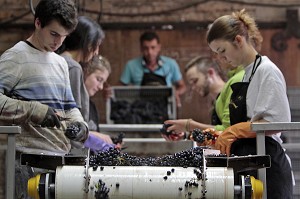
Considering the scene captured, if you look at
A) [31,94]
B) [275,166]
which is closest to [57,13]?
[31,94]

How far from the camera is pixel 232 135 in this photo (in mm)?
2633

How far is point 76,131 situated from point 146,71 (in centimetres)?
531

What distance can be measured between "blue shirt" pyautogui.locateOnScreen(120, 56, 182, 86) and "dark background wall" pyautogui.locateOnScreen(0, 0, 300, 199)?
0.85 ft

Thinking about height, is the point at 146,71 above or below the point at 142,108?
above

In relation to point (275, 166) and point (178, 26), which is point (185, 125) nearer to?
point (275, 166)

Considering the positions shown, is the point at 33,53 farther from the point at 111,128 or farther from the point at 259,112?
the point at 111,128

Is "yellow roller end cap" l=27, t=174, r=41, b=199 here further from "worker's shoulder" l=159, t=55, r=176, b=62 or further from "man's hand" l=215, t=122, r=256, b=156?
"worker's shoulder" l=159, t=55, r=176, b=62

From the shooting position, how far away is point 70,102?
2900 millimetres

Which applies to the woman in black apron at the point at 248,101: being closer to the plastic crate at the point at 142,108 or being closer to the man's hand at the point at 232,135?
the man's hand at the point at 232,135

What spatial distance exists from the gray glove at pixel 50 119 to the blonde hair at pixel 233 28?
81 centimetres

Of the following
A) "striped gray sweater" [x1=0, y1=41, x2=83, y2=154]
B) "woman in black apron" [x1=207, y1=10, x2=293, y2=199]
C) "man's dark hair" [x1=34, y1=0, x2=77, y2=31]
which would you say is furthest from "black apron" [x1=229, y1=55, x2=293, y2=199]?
"man's dark hair" [x1=34, y1=0, x2=77, y2=31]

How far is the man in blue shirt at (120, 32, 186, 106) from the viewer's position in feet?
26.1

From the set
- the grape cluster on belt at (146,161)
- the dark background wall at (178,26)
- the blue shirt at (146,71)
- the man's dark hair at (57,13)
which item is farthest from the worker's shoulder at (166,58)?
the grape cluster on belt at (146,161)

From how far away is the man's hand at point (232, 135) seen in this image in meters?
2.59
